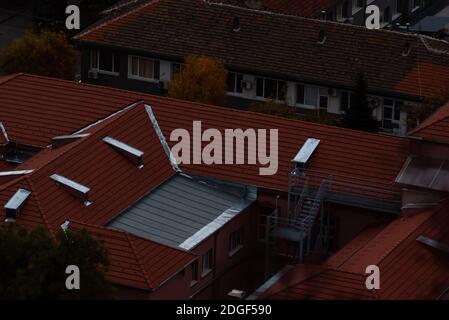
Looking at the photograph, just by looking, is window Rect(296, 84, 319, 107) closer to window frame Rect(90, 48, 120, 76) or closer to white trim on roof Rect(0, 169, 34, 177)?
window frame Rect(90, 48, 120, 76)

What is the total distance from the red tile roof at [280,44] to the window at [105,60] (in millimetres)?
629

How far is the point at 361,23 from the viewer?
296 ft

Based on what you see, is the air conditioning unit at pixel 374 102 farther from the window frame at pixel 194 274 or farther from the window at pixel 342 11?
the window frame at pixel 194 274

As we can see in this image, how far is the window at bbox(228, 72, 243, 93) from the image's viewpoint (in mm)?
76625

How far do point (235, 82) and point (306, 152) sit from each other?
582 inches

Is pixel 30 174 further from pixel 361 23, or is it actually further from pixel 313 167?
pixel 361 23

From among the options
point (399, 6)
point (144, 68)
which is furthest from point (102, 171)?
point (399, 6)

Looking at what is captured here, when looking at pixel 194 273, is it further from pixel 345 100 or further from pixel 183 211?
pixel 345 100

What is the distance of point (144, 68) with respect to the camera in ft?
258

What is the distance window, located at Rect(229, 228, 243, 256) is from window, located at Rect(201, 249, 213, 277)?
1.74 metres

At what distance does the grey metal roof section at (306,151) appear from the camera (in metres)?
62.0

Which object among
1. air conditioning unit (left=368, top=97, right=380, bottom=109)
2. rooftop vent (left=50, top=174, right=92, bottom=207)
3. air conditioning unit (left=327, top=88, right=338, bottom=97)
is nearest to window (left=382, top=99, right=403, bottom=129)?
air conditioning unit (left=368, top=97, right=380, bottom=109)

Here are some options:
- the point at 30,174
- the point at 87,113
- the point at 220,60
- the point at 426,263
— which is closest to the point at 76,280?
the point at 30,174

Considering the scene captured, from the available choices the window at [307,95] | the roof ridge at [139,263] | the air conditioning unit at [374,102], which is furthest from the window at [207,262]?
the window at [307,95]
